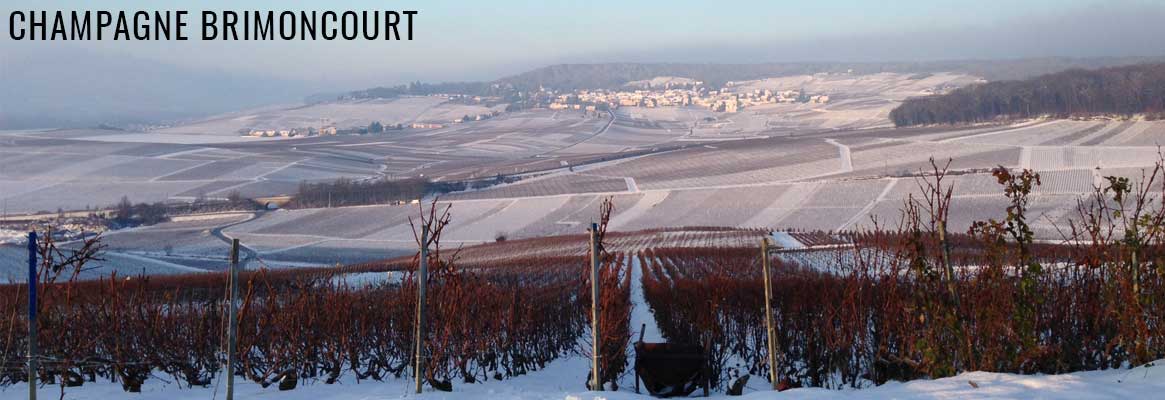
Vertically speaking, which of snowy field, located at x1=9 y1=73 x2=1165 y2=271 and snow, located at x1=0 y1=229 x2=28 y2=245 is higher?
snowy field, located at x1=9 y1=73 x2=1165 y2=271

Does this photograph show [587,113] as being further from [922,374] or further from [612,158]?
[922,374]

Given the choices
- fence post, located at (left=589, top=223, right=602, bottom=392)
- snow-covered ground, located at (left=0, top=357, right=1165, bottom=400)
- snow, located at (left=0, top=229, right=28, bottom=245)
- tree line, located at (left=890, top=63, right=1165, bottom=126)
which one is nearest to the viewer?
snow-covered ground, located at (left=0, top=357, right=1165, bottom=400)

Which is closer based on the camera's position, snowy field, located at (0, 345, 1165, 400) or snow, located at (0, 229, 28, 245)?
snowy field, located at (0, 345, 1165, 400)

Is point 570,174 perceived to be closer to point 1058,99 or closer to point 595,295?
point 1058,99

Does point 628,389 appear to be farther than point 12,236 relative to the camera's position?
No

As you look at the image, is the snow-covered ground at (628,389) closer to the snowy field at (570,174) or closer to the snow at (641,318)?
the snow at (641,318)

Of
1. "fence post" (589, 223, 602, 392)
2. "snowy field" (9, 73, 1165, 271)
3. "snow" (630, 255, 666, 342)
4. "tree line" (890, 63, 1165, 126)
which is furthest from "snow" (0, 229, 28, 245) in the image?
"tree line" (890, 63, 1165, 126)

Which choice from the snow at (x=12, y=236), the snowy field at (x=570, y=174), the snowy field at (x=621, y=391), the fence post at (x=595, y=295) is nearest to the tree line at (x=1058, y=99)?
the snowy field at (x=570, y=174)

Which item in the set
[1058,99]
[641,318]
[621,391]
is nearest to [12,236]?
[641,318]

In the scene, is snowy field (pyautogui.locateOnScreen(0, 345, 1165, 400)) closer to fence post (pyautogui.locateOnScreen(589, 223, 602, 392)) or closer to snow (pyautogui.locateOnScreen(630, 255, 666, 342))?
fence post (pyautogui.locateOnScreen(589, 223, 602, 392))
